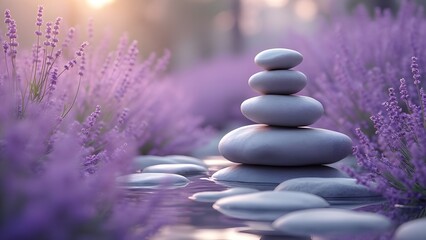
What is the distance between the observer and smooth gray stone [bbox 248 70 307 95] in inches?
193

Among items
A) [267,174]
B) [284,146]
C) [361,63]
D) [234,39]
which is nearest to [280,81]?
[284,146]

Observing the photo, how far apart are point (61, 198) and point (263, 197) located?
5.78 ft

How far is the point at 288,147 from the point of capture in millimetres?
4637

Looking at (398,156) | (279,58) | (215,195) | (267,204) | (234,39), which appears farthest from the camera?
(234,39)

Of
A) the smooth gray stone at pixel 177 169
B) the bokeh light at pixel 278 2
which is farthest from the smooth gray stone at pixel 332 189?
the bokeh light at pixel 278 2

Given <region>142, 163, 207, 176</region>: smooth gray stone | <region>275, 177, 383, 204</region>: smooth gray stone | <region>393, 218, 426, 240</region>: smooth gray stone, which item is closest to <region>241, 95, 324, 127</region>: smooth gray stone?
<region>142, 163, 207, 176</region>: smooth gray stone

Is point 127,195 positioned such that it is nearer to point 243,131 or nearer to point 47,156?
point 47,156

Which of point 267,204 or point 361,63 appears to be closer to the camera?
point 267,204

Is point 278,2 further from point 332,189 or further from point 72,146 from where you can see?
point 72,146

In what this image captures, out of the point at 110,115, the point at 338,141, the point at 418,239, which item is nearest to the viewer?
the point at 418,239

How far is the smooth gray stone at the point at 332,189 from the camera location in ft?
13.0

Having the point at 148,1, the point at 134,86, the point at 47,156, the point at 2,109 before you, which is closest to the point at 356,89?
the point at 134,86

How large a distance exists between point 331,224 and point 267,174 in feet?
6.11

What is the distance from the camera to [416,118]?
3521mm
